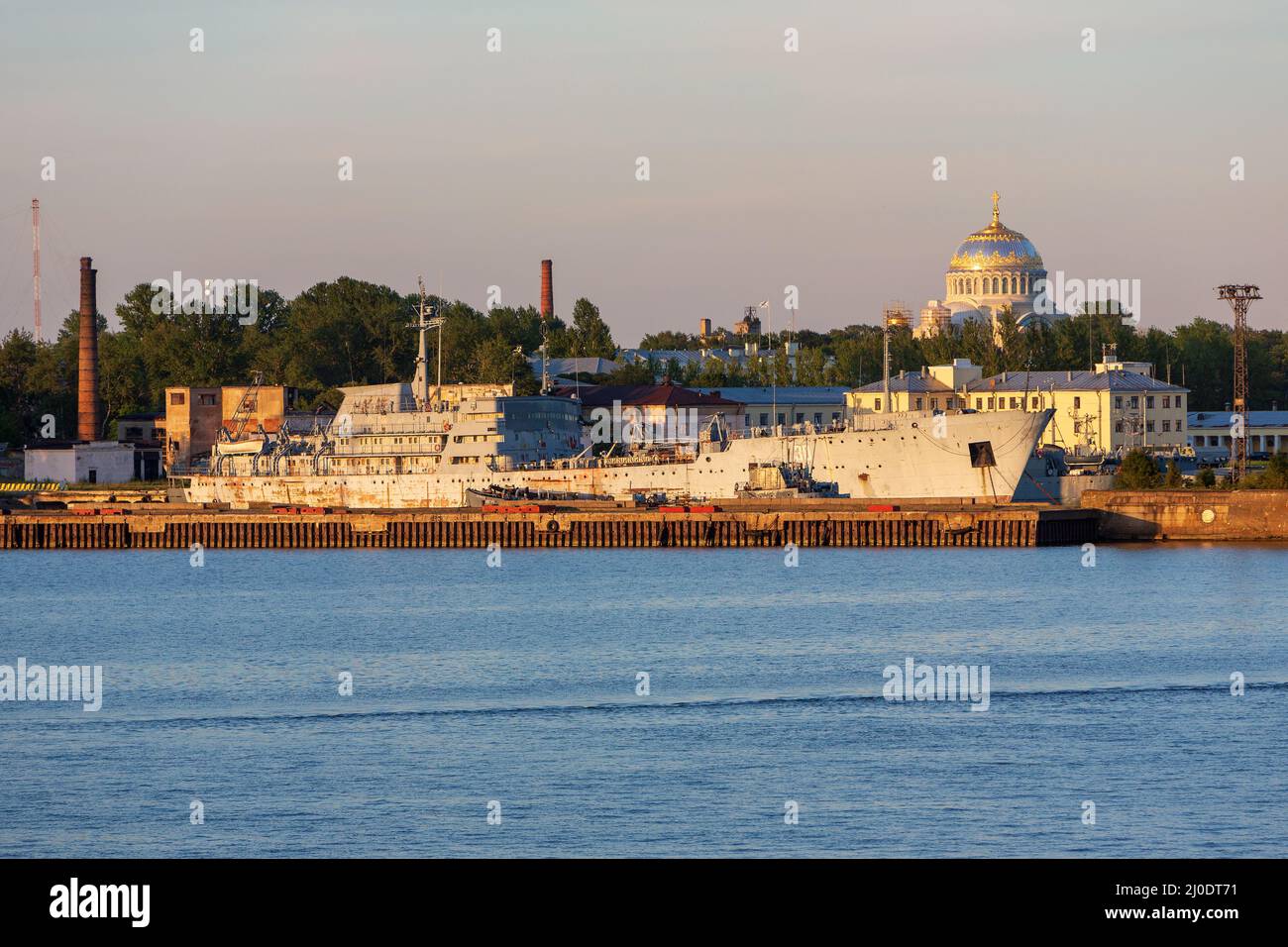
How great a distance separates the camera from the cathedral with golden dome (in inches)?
5866

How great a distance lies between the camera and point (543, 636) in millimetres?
41219

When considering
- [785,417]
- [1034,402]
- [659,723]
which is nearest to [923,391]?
[1034,402]

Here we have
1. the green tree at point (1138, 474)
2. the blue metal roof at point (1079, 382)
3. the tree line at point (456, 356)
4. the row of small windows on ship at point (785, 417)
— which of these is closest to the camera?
the green tree at point (1138, 474)

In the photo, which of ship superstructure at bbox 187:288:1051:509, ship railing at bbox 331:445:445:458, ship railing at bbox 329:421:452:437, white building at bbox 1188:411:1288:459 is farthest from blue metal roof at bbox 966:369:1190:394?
ship railing at bbox 331:445:445:458

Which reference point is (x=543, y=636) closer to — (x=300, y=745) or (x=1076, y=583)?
(x=300, y=745)

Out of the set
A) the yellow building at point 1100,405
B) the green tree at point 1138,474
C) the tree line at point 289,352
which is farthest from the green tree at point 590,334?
the green tree at point 1138,474

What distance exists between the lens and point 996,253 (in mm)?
152500

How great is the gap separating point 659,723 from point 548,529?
42114 mm

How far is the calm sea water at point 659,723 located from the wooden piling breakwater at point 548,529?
43.1 feet

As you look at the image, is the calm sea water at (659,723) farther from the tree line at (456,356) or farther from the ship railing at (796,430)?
the tree line at (456,356)

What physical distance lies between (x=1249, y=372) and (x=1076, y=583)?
7889cm

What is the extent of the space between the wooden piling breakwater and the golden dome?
3378 inches

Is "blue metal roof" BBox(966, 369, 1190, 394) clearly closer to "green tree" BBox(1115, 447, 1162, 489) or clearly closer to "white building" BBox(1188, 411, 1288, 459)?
"white building" BBox(1188, 411, 1288, 459)

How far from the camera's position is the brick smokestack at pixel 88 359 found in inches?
4154
